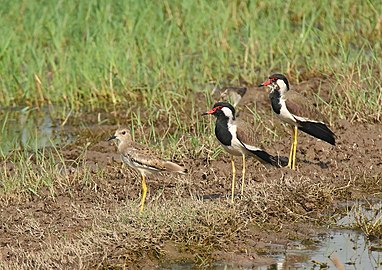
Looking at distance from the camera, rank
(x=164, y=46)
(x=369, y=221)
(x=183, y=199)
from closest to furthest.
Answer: (x=369, y=221), (x=183, y=199), (x=164, y=46)

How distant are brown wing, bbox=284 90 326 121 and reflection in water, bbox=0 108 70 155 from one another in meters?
2.73

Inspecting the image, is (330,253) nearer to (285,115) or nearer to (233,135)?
(233,135)

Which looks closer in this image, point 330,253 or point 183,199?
point 330,253

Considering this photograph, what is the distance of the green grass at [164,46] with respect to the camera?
1149 cm

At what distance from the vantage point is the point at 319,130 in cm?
898

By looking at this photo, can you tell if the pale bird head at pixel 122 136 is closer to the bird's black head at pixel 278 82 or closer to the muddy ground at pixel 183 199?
the muddy ground at pixel 183 199

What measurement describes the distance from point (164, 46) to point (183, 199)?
499cm

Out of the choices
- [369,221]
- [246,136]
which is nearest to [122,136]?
[246,136]

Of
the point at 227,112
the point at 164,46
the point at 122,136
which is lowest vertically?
the point at 164,46

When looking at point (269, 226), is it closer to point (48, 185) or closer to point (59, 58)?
point (48, 185)

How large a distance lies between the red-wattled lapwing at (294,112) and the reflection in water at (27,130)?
262 centimetres

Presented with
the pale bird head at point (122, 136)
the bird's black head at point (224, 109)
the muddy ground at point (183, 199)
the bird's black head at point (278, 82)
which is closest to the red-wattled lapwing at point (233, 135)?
the bird's black head at point (224, 109)

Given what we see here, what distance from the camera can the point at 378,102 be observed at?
32.2 feet

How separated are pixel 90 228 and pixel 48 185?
3.91ft
